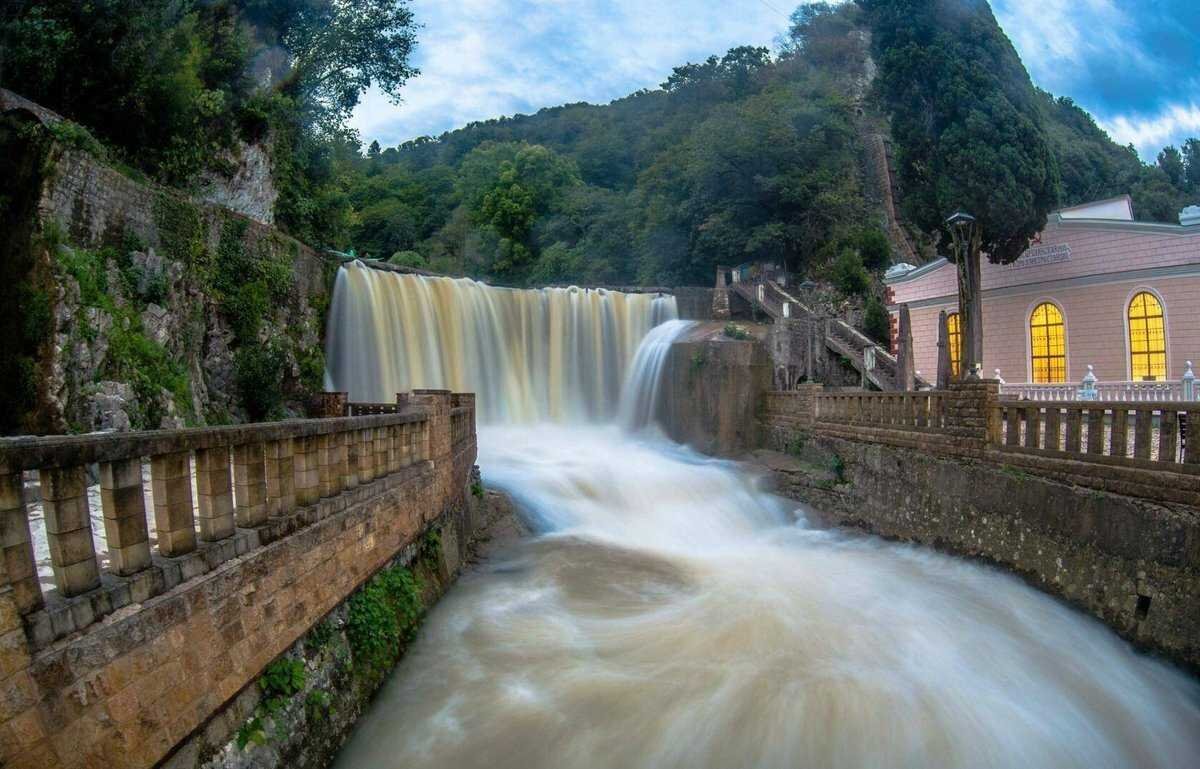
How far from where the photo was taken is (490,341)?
24.0m

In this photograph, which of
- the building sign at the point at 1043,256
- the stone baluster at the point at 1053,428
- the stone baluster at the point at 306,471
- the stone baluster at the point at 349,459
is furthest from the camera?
the building sign at the point at 1043,256

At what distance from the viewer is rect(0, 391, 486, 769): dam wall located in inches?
115

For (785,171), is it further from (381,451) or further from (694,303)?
(381,451)

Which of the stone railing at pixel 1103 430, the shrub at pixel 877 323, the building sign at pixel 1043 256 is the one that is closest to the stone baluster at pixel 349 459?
the stone railing at pixel 1103 430

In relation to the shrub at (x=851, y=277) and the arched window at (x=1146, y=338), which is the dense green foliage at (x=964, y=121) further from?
the shrub at (x=851, y=277)

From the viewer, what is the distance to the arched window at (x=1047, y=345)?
73.9 feet

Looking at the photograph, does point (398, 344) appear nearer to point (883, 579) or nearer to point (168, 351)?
point (168, 351)

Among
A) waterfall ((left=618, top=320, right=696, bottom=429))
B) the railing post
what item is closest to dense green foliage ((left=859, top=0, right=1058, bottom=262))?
waterfall ((left=618, top=320, right=696, bottom=429))

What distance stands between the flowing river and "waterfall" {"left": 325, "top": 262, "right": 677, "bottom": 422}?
31.5ft

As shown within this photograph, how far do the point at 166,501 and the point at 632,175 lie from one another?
5930 cm

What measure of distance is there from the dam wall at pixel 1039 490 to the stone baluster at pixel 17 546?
31.9 ft

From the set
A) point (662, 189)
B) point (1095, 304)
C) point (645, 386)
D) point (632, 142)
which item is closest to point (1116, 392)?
point (1095, 304)

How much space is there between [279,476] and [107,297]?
7277 millimetres

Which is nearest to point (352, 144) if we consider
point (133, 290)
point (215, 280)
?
point (215, 280)
